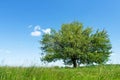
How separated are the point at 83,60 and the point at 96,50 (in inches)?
105

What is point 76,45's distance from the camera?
153 feet

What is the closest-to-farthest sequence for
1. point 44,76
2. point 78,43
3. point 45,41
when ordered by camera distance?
point 44,76 < point 78,43 < point 45,41

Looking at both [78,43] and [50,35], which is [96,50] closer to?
[78,43]

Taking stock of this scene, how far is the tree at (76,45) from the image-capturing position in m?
46.6

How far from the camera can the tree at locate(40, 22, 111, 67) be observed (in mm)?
46625

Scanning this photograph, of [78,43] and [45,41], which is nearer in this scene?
[78,43]

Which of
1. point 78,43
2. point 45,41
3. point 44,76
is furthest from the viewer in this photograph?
point 45,41

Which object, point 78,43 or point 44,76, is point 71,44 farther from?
point 44,76

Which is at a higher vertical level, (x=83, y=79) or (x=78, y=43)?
(x=78, y=43)

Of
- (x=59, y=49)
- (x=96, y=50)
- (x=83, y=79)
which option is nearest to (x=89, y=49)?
(x=96, y=50)

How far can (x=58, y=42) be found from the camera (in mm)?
48562

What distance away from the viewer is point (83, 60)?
158ft

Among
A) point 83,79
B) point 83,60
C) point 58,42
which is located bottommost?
point 83,79

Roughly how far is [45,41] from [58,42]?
2.48m
